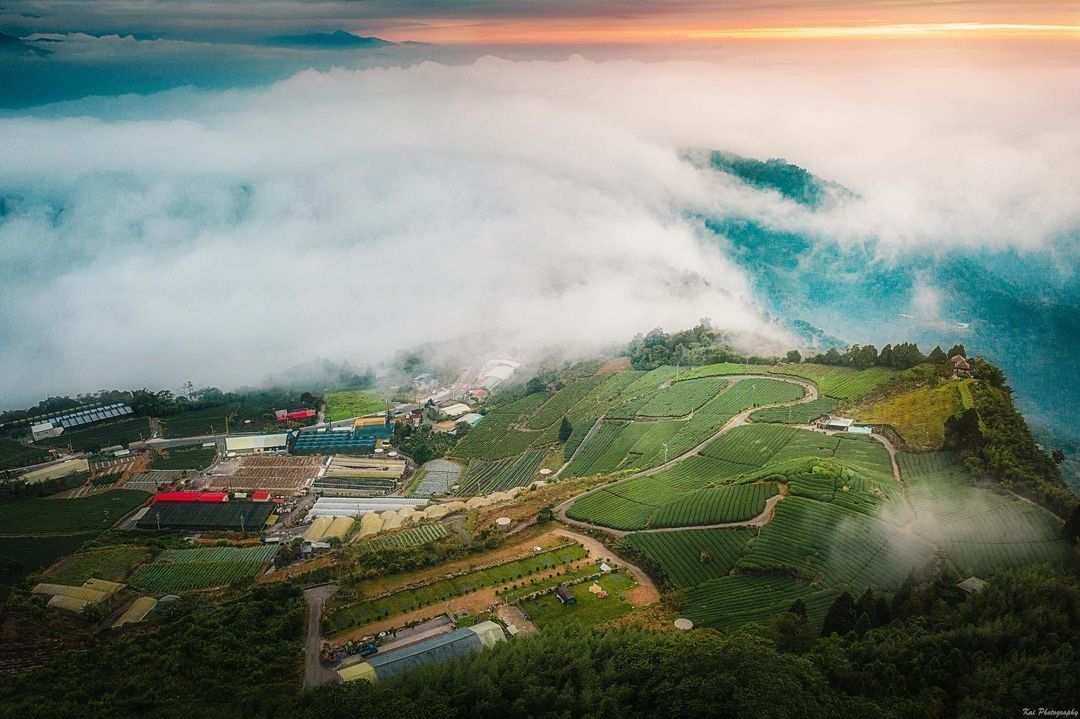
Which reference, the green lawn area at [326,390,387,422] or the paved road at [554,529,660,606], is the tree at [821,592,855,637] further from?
the green lawn area at [326,390,387,422]

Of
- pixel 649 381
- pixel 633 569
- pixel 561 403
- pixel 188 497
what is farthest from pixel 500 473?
pixel 633 569

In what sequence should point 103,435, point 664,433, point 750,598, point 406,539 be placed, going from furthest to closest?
point 103,435, point 664,433, point 406,539, point 750,598

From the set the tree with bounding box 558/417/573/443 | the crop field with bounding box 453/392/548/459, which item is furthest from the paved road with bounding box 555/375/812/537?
the crop field with bounding box 453/392/548/459

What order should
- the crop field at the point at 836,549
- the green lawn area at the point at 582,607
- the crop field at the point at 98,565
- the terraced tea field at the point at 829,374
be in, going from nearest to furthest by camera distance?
the crop field at the point at 836,549 → the green lawn area at the point at 582,607 → the crop field at the point at 98,565 → the terraced tea field at the point at 829,374

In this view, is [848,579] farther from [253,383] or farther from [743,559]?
[253,383]

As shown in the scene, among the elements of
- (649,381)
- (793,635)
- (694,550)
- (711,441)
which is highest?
(793,635)

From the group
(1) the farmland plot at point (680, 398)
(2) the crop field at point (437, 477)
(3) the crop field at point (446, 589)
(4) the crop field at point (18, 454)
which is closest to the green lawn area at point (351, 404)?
(2) the crop field at point (437, 477)

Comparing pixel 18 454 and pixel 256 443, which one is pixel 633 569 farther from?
pixel 18 454

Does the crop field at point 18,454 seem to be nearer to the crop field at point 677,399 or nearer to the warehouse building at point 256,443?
the warehouse building at point 256,443
